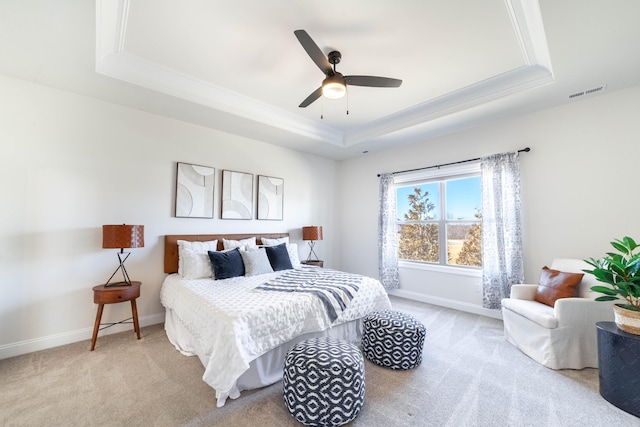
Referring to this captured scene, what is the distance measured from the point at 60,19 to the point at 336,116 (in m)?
3.05

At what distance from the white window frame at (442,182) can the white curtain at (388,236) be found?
0.51ft

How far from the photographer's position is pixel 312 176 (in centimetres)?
536

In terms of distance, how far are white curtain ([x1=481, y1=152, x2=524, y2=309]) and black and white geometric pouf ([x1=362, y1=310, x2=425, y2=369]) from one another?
1814mm

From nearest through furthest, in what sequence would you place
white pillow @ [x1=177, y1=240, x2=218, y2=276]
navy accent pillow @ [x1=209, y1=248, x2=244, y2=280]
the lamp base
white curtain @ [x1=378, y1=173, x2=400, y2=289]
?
the lamp base, navy accent pillow @ [x1=209, y1=248, x2=244, y2=280], white pillow @ [x1=177, y1=240, x2=218, y2=276], white curtain @ [x1=378, y1=173, x2=400, y2=289]

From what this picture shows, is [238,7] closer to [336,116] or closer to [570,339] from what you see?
[336,116]

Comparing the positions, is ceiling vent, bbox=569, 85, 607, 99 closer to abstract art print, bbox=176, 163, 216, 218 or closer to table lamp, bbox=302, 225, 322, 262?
table lamp, bbox=302, 225, 322, 262

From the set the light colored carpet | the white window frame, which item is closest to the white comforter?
the light colored carpet

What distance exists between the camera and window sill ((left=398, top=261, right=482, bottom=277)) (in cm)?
391

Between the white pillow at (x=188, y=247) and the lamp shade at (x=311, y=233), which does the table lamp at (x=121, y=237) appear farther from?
the lamp shade at (x=311, y=233)

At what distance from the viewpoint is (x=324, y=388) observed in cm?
164

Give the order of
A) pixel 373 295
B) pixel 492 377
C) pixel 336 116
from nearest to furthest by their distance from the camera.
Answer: pixel 492 377 < pixel 373 295 < pixel 336 116

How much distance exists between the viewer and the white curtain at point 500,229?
3400mm

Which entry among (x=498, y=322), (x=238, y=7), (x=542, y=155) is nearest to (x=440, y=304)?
(x=498, y=322)

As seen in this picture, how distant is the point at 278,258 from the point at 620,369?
134 inches
